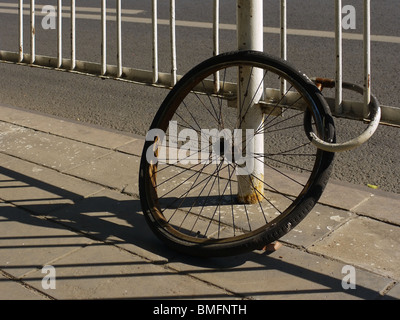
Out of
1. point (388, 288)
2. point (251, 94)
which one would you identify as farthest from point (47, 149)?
point (388, 288)

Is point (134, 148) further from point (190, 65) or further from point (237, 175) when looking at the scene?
point (190, 65)

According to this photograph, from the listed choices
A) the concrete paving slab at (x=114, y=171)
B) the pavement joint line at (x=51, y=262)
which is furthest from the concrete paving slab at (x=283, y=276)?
the concrete paving slab at (x=114, y=171)

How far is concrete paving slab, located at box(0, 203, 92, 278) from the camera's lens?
395 cm

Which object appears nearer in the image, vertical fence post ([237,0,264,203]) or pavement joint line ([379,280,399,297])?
pavement joint line ([379,280,399,297])

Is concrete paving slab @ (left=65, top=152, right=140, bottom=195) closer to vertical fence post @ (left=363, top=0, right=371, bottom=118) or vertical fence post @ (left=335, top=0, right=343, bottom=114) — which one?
vertical fence post @ (left=335, top=0, right=343, bottom=114)

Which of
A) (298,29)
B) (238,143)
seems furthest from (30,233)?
(298,29)

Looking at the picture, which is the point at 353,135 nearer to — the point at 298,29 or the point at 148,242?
the point at 148,242

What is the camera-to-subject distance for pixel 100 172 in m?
5.27

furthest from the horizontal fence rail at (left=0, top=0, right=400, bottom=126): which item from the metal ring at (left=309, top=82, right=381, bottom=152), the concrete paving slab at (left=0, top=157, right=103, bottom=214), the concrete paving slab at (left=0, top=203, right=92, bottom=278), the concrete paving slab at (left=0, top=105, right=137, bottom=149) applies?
the concrete paving slab at (left=0, top=203, right=92, bottom=278)

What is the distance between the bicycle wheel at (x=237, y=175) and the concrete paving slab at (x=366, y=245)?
34 cm

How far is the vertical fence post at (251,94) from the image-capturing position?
169 inches

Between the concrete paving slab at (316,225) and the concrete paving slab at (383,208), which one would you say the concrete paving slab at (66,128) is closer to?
the concrete paving slab at (316,225)

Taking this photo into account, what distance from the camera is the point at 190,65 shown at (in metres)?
8.25
